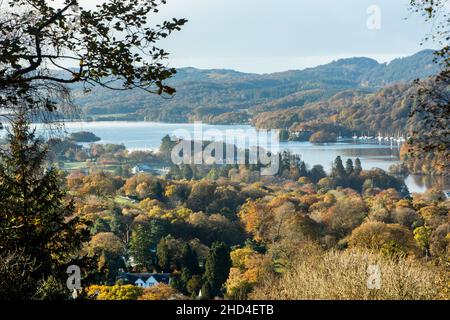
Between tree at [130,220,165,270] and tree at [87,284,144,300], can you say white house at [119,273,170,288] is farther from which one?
tree at [87,284,144,300]

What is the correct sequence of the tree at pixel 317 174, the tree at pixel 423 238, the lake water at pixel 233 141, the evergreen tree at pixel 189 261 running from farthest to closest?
the lake water at pixel 233 141
the tree at pixel 317 174
the tree at pixel 423 238
the evergreen tree at pixel 189 261

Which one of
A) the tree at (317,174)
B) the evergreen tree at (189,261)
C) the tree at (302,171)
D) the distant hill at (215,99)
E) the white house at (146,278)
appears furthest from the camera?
the distant hill at (215,99)

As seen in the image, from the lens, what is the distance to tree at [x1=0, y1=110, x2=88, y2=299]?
6754 mm

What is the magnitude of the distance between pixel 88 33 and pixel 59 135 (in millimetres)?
621

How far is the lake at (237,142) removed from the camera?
81500 millimetres

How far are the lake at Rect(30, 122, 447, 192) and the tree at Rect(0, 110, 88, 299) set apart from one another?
209 feet

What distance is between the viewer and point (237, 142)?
87.9m

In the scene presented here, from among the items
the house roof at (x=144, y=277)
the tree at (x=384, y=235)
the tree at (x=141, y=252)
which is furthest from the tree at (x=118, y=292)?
the tree at (x=384, y=235)

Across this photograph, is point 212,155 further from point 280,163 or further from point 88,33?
point 88,33

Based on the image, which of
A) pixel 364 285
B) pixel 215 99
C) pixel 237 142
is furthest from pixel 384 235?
pixel 215 99

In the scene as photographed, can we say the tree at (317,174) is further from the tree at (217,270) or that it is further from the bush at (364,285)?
the bush at (364,285)

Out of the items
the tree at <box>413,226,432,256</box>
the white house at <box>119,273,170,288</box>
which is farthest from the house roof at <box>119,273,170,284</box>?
the tree at <box>413,226,432,256</box>

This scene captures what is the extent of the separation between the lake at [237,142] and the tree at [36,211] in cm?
6362
